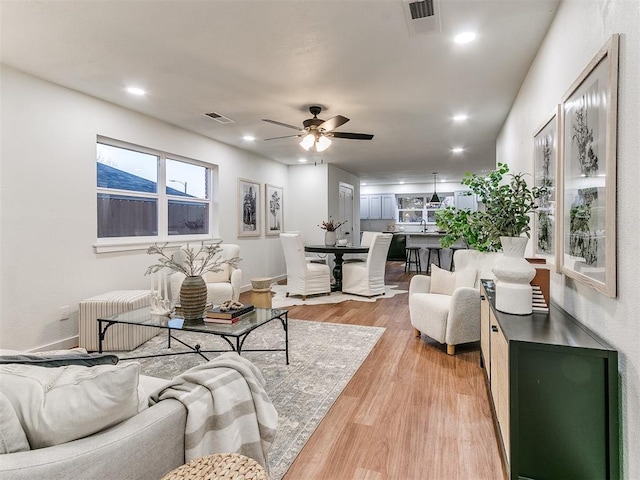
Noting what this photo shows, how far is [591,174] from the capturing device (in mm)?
1511

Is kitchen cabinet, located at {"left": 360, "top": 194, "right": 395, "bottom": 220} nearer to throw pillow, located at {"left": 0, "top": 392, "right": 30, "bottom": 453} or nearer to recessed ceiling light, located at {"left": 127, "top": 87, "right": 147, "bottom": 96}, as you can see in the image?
recessed ceiling light, located at {"left": 127, "top": 87, "right": 147, "bottom": 96}

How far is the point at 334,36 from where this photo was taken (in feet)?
8.19

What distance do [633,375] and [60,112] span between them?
4562 millimetres

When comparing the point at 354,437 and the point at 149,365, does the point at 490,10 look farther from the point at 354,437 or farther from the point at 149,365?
the point at 149,365

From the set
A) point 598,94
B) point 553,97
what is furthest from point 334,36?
point 598,94

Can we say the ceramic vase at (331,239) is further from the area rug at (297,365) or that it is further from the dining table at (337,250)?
the area rug at (297,365)

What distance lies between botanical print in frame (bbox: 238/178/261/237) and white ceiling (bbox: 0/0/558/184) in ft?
5.70

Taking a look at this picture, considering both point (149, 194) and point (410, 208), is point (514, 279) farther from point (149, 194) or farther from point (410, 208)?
point (410, 208)

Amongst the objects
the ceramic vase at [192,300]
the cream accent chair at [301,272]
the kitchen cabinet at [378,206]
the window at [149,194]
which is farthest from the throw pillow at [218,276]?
the kitchen cabinet at [378,206]

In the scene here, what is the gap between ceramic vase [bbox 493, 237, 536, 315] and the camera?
5.93 feet

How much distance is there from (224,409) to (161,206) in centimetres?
413

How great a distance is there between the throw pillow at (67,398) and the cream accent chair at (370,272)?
15.4 feet

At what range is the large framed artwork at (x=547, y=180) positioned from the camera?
82.0 inches

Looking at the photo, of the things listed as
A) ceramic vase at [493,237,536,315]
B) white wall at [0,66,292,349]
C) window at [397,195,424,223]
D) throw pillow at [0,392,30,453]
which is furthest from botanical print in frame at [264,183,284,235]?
throw pillow at [0,392,30,453]
